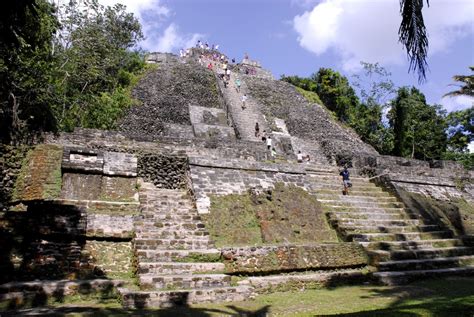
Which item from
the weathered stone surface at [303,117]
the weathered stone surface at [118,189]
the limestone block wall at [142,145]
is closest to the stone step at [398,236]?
the limestone block wall at [142,145]

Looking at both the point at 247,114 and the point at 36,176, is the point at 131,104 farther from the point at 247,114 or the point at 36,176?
the point at 36,176

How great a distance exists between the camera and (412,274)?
7.69m

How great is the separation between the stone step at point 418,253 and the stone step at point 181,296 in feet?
10.5

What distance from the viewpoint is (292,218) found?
911 centimetres

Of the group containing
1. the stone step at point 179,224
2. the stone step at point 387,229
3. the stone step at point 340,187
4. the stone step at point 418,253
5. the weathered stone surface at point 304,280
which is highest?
the stone step at point 340,187

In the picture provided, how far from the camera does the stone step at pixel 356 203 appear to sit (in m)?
10.4

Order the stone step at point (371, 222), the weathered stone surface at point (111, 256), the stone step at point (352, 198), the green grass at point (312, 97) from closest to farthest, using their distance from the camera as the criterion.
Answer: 1. the weathered stone surface at point (111, 256)
2. the stone step at point (371, 222)
3. the stone step at point (352, 198)
4. the green grass at point (312, 97)

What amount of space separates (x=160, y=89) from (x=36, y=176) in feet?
49.3

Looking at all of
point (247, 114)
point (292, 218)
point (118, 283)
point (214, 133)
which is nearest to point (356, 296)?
point (292, 218)

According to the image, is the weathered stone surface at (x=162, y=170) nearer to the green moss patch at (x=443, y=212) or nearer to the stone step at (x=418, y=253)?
the stone step at (x=418, y=253)

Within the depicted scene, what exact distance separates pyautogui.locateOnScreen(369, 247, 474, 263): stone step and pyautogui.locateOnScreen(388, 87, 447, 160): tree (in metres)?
15.2

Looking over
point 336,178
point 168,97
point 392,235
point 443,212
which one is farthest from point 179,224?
point 168,97

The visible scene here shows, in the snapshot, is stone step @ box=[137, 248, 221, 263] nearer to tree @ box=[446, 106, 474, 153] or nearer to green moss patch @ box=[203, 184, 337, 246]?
green moss patch @ box=[203, 184, 337, 246]

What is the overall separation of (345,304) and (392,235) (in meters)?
3.99
